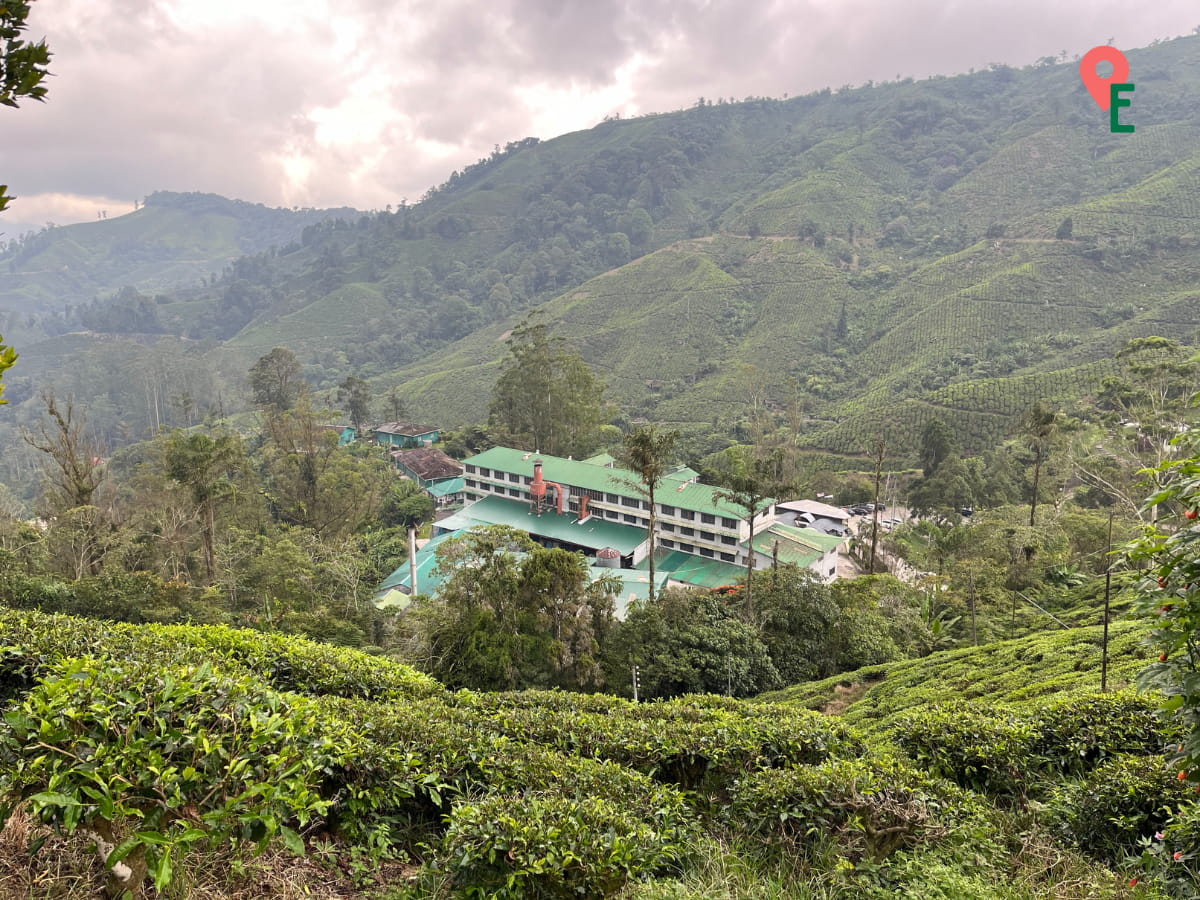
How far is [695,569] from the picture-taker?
1073 inches

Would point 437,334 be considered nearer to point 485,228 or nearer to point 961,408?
point 485,228

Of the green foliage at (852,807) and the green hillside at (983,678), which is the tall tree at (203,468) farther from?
the green foliage at (852,807)

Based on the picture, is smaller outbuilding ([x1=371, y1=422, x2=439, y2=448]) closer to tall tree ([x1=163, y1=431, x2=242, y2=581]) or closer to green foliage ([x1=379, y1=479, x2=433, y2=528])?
green foliage ([x1=379, y1=479, x2=433, y2=528])

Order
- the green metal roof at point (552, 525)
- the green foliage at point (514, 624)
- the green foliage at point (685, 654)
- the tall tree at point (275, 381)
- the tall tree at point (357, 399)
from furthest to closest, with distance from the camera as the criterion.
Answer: the tall tree at point (357, 399)
the tall tree at point (275, 381)
the green metal roof at point (552, 525)
the green foliage at point (685, 654)
the green foliage at point (514, 624)

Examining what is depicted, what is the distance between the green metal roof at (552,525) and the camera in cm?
2893

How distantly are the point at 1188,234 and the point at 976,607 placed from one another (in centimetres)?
7058

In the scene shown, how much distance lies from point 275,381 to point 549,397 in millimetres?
21073

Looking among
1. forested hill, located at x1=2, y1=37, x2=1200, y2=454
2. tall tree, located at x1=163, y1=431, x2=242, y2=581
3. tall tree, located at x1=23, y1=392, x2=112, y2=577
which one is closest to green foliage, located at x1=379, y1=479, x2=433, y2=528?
tall tree, located at x1=163, y1=431, x2=242, y2=581

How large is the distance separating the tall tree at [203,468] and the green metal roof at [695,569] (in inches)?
645

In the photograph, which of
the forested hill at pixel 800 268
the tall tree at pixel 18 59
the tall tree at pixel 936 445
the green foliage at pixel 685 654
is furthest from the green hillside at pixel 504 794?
the forested hill at pixel 800 268

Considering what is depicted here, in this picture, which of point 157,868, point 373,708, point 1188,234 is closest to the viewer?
point 157,868

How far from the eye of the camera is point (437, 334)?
10562 cm

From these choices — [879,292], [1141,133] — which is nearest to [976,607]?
[879,292]

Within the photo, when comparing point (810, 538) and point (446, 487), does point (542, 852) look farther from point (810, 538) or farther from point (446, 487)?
point (446, 487)
